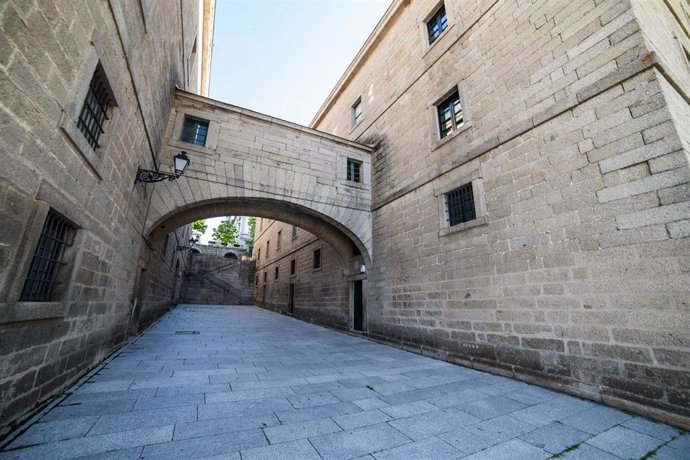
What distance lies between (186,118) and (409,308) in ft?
24.2

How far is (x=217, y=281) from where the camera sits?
22.8m

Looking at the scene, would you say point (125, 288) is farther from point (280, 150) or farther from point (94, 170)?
point (280, 150)

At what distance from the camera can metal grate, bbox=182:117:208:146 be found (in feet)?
23.1

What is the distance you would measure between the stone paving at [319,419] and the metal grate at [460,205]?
3.00 metres

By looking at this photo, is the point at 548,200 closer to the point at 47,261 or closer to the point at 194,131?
the point at 47,261

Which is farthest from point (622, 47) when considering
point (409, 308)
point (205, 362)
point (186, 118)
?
point (186, 118)

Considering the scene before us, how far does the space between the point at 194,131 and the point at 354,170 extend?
4796 mm

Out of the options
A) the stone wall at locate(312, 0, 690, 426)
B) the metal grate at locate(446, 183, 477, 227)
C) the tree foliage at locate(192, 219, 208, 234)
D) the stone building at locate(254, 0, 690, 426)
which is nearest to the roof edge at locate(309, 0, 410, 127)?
the stone building at locate(254, 0, 690, 426)

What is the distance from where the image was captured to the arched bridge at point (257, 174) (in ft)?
21.7

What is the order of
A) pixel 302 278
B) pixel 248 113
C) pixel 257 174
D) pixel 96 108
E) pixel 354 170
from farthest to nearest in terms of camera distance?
pixel 302 278 < pixel 354 170 < pixel 248 113 < pixel 257 174 < pixel 96 108

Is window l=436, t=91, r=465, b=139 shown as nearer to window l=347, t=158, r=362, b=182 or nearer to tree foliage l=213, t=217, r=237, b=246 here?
window l=347, t=158, r=362, b=182

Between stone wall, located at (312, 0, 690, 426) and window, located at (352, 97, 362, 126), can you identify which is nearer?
stone wall, located at (312, 0, 690, 426)

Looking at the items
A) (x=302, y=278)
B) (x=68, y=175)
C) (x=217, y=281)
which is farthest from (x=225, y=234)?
(x=68, y=175)

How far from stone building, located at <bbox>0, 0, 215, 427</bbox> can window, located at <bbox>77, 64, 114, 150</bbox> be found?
0.5 inches
